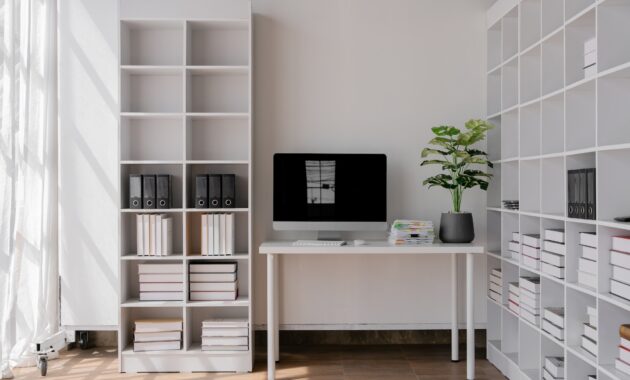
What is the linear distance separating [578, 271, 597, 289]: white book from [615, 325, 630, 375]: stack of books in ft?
0.80

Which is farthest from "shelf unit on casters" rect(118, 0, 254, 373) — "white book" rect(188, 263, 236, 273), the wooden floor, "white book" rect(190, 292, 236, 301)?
the wooden floor

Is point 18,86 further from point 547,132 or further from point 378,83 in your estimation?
point 547,132

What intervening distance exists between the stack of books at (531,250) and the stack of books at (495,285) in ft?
1.53

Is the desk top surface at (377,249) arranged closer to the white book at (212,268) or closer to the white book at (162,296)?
the white book at (212,268)

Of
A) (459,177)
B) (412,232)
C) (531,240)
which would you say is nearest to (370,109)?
(459,177)

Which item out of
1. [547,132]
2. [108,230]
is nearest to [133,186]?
[108,230]

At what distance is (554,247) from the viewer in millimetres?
3092

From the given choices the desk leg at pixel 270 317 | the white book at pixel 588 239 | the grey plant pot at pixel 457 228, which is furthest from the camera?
the grey plant pot at pixel 457 228

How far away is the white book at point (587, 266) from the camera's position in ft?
8.82

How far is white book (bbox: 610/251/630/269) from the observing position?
95.9 inches

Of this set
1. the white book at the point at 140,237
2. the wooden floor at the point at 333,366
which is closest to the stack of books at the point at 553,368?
the wooden floor at the point at 333,366

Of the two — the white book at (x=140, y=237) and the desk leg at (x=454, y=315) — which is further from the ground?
the white book at (x=140, y=237)

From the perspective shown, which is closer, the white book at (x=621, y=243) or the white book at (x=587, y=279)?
the white book at (x=621, y=243)

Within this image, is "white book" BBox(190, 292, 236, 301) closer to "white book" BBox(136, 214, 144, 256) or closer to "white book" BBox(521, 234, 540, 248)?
"white book" BBox(136, 214, 144, 256)
